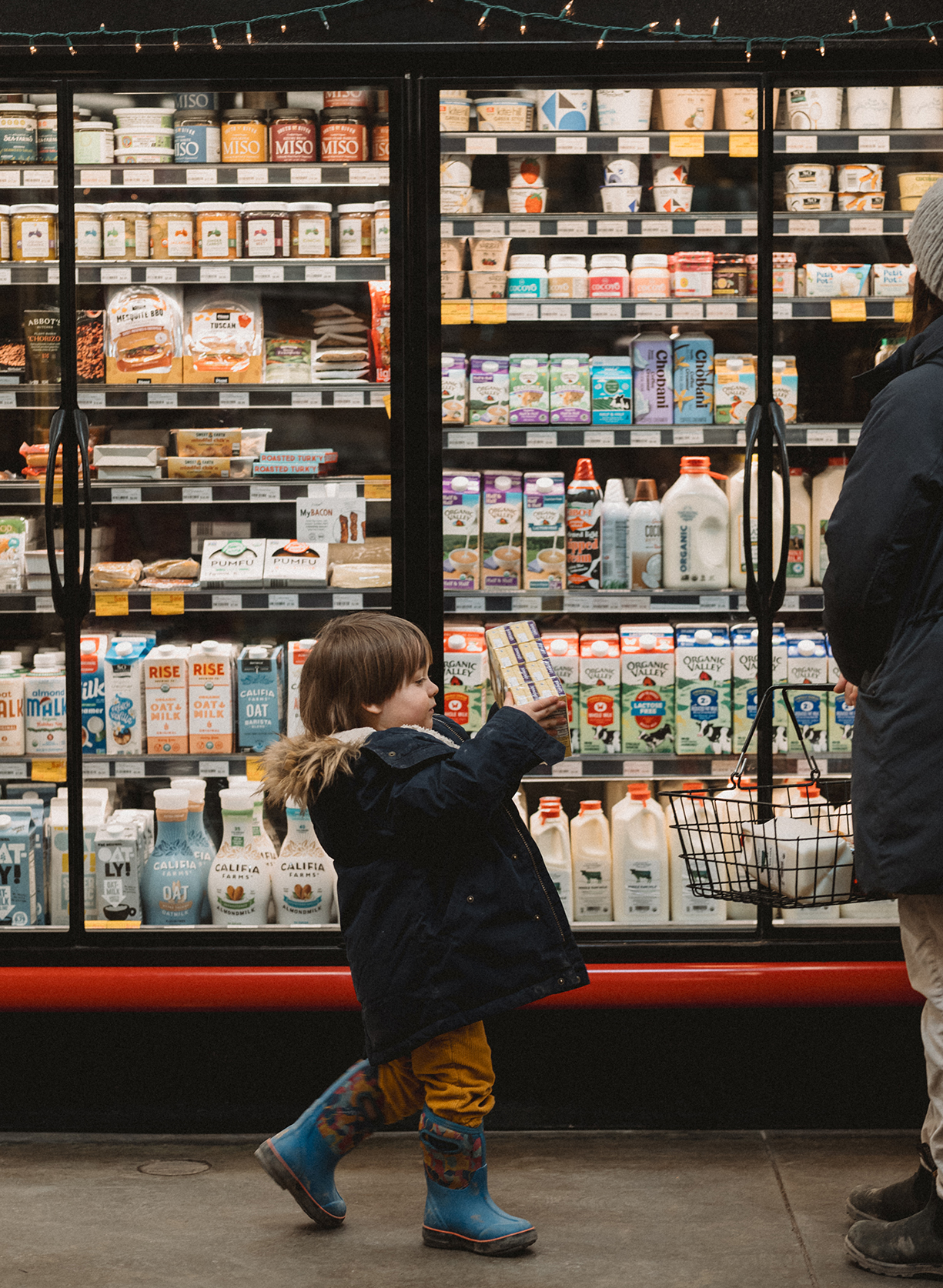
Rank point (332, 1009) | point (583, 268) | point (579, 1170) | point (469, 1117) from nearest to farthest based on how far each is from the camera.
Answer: point (469, 1117)
point (579, 1170)
point (332, 1009)
point (583, 268)

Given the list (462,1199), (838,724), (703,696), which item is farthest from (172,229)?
(462,1199)

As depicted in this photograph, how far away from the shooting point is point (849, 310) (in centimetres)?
304

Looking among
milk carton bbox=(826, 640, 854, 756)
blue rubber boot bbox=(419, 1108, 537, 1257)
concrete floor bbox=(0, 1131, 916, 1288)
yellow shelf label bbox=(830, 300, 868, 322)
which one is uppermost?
yellow shelf label bbox=(830, 300, 868, 322)

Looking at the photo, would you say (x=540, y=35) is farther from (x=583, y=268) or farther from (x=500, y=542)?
(x=500, y=542)

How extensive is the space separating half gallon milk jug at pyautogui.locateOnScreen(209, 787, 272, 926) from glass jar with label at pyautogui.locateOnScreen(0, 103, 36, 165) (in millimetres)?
1678

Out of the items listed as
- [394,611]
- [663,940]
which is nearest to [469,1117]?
[663,940]

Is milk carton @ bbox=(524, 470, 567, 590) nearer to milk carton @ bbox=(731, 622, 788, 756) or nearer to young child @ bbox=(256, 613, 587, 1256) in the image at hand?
milk carton @ bbox=(731, 622, 788, 756)

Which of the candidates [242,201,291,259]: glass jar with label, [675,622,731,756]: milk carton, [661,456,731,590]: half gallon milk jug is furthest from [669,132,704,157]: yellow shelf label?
[675,622,731,756]: milk carton

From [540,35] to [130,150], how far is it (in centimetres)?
106

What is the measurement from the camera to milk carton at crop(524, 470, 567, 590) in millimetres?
3244

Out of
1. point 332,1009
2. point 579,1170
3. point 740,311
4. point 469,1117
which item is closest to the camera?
point 469,1117

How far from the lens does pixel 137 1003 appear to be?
110 inches

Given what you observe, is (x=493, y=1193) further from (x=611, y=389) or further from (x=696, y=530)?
(x=611, y=389)

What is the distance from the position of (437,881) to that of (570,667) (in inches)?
45.4
